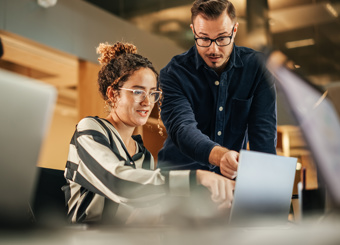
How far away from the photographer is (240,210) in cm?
95

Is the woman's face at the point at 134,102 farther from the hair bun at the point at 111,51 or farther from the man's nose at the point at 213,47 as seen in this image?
the man's nose at the point at 213,47

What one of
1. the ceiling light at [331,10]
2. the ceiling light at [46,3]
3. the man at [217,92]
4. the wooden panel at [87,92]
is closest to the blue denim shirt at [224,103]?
the man at [217,92]

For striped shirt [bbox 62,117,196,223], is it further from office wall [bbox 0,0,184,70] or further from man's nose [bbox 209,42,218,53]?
office wall [bbox 0,0,184,70]

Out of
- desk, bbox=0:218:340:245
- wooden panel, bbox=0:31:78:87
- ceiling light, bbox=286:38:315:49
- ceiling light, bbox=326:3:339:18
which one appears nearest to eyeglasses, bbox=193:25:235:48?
desk, bbox=0:218:340:245

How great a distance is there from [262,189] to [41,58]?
103 inches

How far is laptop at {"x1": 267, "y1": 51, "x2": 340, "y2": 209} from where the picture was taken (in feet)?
2.94

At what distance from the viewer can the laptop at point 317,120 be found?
90cm

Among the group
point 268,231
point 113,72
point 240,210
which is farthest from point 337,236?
point 113,72

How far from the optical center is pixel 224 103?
1798 mm

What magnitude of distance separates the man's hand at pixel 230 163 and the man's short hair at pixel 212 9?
0.66 m

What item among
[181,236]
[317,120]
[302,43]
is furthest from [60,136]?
[302,43]

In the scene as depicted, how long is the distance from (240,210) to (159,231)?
14.9 inches

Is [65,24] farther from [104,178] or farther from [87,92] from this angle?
[104,178]

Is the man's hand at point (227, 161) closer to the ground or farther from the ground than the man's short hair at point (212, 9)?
closer to the ground
